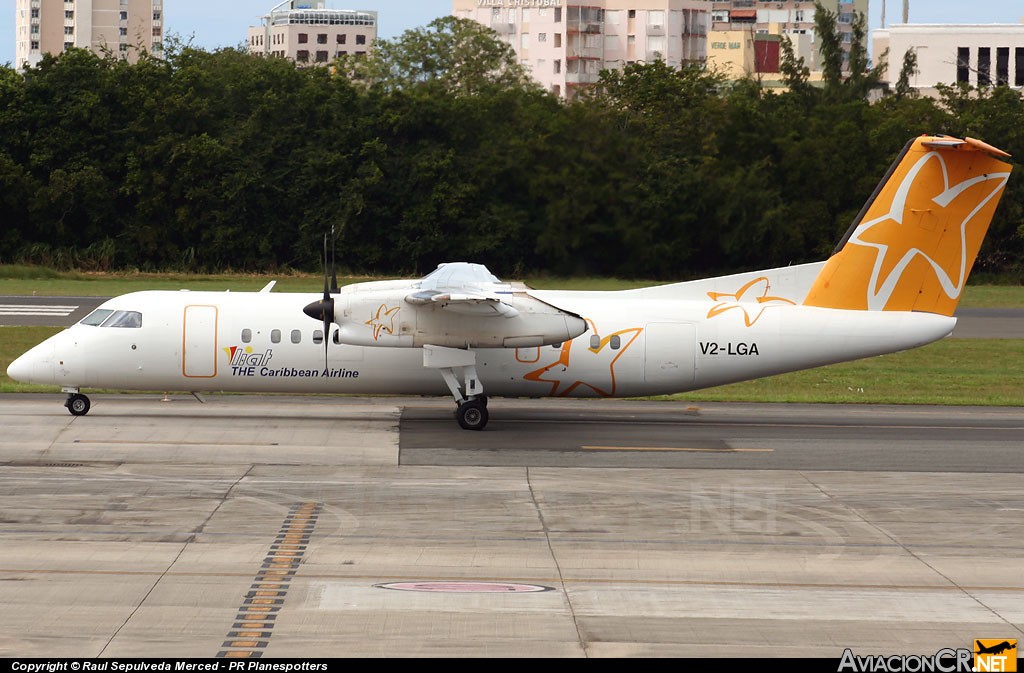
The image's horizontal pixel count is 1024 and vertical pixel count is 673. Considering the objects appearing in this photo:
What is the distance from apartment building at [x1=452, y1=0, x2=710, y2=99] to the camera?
142750 mm

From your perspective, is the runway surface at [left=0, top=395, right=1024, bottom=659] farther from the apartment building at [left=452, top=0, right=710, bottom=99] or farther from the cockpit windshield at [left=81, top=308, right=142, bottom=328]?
the apartment building at [left=452, top=0, right=710, bottom=99]

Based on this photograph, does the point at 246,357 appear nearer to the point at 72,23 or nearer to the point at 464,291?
the point at 464,291

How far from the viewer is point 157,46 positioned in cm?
6700

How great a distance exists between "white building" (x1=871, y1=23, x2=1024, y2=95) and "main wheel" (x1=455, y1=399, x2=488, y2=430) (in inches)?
3402

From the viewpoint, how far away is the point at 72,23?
7520 inches

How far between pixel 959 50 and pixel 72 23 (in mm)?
140782

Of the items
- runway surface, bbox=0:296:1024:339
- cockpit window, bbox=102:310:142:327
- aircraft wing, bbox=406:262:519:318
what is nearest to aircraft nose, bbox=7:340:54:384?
cockpit window, bbox=102:310:142:327

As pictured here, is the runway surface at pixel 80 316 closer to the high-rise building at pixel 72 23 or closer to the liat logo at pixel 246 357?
the liat logo at pixel 246 357

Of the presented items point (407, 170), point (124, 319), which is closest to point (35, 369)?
point (124, 319)

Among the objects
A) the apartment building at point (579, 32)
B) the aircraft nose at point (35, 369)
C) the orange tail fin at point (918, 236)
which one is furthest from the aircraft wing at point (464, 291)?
the apartment building at point (579, 32)

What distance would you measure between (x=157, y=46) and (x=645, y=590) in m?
61.5

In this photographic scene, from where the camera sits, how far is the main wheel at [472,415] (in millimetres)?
21998

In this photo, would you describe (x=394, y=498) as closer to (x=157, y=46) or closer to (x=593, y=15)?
(x=157, y=46)

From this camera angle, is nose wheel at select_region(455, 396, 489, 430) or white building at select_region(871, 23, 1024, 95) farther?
white building at select_region(871, 23, 1024, 95)
